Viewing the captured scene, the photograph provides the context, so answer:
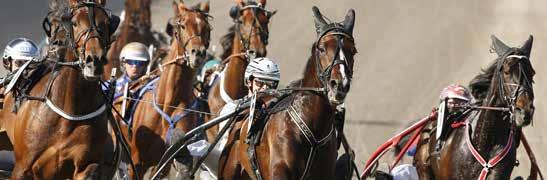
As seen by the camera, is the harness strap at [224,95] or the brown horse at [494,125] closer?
the brown horse at [494,125]

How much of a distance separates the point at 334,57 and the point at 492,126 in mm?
2628

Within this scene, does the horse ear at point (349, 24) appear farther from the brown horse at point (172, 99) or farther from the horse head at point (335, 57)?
the brown horse at point (172, 99)

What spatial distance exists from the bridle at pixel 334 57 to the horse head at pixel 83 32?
1.53 metres

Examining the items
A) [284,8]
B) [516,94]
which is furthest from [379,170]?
[284,8]

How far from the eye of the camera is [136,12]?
75.8ft

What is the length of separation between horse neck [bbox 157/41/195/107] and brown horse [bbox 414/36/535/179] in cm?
270

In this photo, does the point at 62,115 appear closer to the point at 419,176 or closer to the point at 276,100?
the point at 276,100

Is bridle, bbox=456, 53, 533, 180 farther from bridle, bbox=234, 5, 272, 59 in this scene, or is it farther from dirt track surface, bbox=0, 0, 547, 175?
dirt track surface, bbox=0, 0, 547, 175

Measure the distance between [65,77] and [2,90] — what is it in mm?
1447

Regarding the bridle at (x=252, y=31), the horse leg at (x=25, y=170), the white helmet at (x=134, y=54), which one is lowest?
the horse leg at (x=25, y=170)

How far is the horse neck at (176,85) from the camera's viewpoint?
1418cm

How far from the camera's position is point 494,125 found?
40.1 feet

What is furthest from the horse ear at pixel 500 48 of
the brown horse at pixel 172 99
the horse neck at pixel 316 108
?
the brown horse at pixel 172 99

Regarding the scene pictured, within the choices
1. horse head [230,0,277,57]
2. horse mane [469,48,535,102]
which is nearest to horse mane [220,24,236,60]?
horse head [230,0,277,57]
